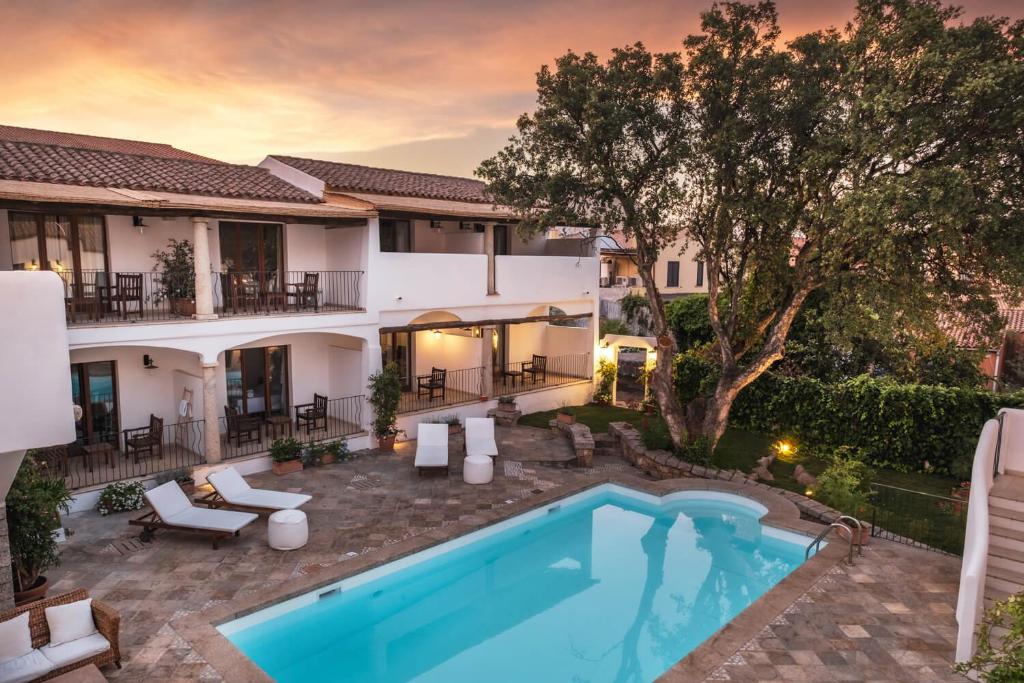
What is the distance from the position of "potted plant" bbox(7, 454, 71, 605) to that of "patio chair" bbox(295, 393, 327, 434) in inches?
302

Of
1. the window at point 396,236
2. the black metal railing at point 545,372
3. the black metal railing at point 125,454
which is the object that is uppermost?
the window at point 396,236

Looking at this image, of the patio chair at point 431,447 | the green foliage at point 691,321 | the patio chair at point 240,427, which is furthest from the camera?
the green foliage at point 691,321

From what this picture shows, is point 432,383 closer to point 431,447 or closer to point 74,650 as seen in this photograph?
point 431,447

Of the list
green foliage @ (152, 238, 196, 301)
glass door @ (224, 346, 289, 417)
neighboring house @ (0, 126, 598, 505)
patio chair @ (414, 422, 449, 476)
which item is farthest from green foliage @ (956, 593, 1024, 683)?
glass door @ (224, 346, 289, 417)

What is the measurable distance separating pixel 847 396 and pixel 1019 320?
13350 mm

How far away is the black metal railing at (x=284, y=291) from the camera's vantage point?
15.6 m

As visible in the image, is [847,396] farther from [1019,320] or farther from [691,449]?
[1019,320]

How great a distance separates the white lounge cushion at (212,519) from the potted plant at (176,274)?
17.3 ft

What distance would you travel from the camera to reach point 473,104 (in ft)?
75.2

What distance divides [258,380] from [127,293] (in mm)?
4020

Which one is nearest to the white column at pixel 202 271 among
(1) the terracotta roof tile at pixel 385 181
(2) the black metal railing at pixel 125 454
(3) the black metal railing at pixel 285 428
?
(2) the black metal railing at pixel 125 454

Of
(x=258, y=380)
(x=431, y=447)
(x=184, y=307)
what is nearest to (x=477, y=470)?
(x=431, y=447)

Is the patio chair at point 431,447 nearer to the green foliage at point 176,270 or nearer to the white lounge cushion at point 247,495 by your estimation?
the white lounge cushion at point 247,495

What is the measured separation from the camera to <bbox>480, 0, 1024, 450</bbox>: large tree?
11305 millimetres
